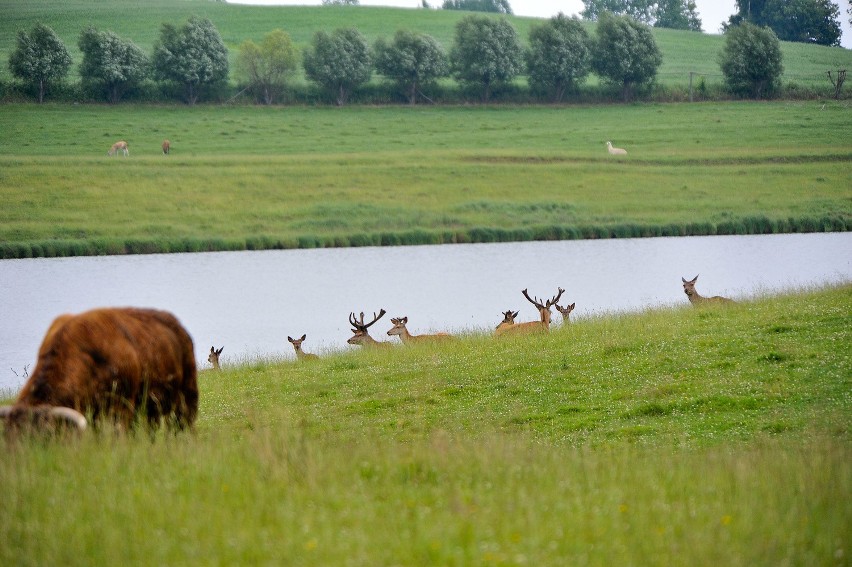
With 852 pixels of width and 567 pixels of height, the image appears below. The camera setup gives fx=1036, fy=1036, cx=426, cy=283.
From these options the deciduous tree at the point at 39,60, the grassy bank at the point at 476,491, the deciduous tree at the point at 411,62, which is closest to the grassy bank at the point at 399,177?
the deciduous tree at the point at 39,60

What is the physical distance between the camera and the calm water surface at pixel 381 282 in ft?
86.3

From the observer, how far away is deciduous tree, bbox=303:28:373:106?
7588cm

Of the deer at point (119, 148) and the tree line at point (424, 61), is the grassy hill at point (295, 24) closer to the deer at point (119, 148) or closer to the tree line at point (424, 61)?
the tree line at point (424, 61)

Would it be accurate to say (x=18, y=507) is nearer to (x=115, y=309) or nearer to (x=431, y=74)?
(x=115, y=309)

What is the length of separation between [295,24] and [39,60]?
40.5m

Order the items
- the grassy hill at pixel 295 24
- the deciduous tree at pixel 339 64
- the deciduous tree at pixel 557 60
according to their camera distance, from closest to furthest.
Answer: the deciduous tree at pixel 339 64 → the deciduous tree at pixel 557 60 → the grassy hill at pixel 295 24

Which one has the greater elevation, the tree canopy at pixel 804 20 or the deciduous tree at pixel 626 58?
the tree canopy at pixel 804 20

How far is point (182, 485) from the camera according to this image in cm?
650

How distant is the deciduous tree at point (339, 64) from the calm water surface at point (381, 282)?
37.2m

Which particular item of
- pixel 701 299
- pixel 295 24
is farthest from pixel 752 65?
pixel 701 299

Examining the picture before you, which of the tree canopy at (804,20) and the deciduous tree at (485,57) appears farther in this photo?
the tree canopy at (804,20)

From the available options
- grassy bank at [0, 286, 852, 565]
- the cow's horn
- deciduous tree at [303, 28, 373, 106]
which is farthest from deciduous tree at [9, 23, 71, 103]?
the cow's horn

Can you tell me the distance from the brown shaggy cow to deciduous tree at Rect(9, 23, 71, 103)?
66.3 metres

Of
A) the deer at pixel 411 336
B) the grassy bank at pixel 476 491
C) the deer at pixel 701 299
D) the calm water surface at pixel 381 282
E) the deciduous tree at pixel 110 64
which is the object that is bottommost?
the calm water surface at pixel 381 282
